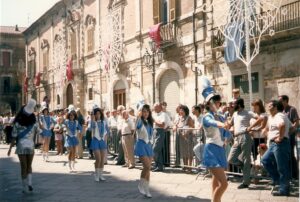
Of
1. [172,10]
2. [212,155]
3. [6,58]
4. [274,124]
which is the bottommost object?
[212,155]

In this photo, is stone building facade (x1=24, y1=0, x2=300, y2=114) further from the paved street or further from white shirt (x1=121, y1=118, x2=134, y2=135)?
the paved street

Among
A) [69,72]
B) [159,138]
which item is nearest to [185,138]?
[159,138]

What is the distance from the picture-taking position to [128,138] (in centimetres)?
1245

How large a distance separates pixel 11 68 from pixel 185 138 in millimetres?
49030

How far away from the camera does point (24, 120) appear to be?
8.59 metres

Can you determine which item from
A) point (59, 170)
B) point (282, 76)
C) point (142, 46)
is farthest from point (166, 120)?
point (142, 46)

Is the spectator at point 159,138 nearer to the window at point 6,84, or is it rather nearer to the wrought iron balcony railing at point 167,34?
the wrought iron balcony railing at point 167,34

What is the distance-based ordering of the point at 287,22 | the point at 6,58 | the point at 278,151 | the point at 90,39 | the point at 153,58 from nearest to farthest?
the point at 278,151 < the point at 287,22 < the point at 153,58 < the point at 90,39 < the point at 6,58

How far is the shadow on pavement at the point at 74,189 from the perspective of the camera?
7.87 metres

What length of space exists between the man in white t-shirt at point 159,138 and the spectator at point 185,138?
1.58 ft

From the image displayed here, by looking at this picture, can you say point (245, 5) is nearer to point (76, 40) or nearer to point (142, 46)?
point (142, 46)

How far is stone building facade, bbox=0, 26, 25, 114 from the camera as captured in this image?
5519 cm

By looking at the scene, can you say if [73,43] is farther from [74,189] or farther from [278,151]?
[278,151]

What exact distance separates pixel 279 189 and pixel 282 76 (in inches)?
255
